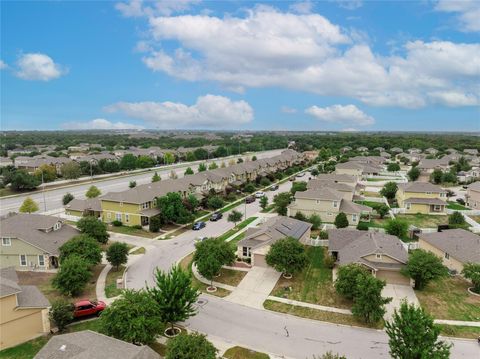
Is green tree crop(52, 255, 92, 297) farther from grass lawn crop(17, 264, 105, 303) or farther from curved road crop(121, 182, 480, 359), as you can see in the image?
curved road crop(121, 182, 480, 359)

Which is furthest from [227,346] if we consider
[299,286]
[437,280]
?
[437,280]

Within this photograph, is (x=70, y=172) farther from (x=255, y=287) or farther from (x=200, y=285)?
(x=255, y=287)

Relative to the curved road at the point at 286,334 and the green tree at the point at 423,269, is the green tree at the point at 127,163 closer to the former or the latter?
the curved road at the point at 286,334

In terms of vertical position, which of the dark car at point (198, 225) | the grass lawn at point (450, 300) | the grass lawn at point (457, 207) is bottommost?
the grass lawn at point (450, 300)

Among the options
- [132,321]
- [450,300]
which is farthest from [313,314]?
[132,321]

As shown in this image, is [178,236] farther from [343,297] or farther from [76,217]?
[343,297]

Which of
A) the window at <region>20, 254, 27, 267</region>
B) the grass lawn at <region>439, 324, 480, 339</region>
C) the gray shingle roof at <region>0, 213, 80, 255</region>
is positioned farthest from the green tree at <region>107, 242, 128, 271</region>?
the grass lawn at <region>439, 324, 480, 339</region>

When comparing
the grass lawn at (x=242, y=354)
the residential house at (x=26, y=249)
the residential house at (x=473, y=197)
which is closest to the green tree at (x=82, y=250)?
the residential house at (x=26, y=249)
